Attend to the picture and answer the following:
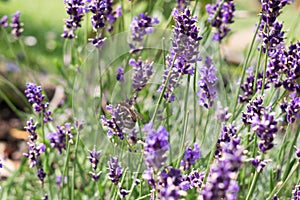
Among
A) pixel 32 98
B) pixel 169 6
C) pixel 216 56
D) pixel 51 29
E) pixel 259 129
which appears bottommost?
pixel 259 129

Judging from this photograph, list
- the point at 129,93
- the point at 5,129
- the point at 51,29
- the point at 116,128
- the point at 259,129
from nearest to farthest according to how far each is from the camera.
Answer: the point at 259,129
the point at 116,128
the point at 129,93
the point at 5,129
the point at 51,29

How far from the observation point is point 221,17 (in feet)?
7.18

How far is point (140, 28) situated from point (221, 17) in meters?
0.37

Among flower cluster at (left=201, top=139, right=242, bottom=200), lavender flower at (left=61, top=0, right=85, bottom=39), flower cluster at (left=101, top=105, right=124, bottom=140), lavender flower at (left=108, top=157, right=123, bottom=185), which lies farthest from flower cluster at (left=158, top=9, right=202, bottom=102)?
flower cluster at (left=201, top=139, right=242, bottom=200)

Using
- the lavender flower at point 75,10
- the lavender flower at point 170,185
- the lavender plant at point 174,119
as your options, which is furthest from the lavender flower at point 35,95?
the lavender flower at point 170,185

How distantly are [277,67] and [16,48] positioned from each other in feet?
11.6

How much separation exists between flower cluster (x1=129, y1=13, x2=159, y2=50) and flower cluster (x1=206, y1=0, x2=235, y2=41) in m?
0.25

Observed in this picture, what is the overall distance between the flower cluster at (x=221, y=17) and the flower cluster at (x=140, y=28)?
0.25m

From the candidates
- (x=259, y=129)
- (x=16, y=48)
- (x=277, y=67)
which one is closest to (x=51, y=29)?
(x=16, y=48)

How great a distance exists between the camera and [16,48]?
191 inches

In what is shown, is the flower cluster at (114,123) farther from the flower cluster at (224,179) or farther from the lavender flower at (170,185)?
the flower cluster at (224,179)

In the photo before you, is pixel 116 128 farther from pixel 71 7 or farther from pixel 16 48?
pixel 16 48

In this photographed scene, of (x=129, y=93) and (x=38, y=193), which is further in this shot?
(x=38, y=193)

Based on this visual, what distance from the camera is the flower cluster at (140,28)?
6.55 feet
